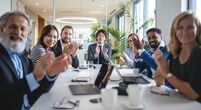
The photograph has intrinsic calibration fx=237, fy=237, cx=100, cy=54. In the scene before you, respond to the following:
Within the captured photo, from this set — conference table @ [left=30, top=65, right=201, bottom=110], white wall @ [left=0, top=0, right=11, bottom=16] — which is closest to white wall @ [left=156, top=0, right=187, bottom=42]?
conference table @ [left=30, top=65, right=201, bottom=110]

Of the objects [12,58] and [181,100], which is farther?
[12,58]

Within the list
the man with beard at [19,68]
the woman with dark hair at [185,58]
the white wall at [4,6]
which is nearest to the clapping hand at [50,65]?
the man with beard at [19,68]

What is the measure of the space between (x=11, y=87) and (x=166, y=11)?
3.31 m

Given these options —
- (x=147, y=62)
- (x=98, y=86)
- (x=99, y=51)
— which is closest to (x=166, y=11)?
Answer: (x=99, y=51)

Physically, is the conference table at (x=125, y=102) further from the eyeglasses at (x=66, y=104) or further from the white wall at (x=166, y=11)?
the white wall at (x=166, y=11)

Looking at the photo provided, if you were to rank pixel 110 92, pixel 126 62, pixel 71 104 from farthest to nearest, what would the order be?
1. pixel 126 62
2. pixel 71 104
3. pixel 110 92

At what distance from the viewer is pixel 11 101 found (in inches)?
54.0

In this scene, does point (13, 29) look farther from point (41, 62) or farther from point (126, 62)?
point (126, 62)

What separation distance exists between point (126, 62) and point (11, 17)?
6.22 feet

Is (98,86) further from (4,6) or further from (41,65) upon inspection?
(4,6)

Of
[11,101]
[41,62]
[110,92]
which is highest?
[41,62]

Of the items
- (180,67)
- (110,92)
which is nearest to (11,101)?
(110,92)

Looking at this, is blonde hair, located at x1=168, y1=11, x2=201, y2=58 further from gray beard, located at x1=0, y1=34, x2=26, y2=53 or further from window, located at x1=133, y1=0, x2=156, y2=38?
window, located at x1=133, y1=0, x2=156, y2=38

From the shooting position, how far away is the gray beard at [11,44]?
5.11 feet
